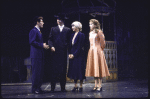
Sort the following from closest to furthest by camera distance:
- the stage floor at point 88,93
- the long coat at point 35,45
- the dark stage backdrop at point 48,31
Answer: the stage floor at point 88,93 < the long coat at point 35,45 < the dark stage backdrop at point 48,31

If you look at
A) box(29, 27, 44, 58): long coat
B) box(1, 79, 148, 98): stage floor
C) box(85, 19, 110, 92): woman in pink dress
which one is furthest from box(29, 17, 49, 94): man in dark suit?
box(85, 19, 110, 92): woman in pink dress

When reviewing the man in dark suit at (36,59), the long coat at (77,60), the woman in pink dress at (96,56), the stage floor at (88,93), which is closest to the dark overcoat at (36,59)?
the man in dark suit at (36,59)

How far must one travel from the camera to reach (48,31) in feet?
28.8

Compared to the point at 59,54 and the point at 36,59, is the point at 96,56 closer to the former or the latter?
the point at 59,54

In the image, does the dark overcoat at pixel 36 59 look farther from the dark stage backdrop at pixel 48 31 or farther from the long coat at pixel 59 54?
the dark stage backdrop at pixel 48 31

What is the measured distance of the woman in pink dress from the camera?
5928 mm

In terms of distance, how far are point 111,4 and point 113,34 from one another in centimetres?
140

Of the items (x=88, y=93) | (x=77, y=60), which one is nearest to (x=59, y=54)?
(x=77, y=60)

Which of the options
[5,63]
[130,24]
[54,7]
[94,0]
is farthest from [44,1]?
[130,24]

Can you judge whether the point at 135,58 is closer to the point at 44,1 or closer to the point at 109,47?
the point at 109,47

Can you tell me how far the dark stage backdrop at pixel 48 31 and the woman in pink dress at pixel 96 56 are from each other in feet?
8.03

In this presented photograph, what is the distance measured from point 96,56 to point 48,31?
338 centimetres

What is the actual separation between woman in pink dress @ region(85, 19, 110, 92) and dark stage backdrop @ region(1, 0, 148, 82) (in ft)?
8.03

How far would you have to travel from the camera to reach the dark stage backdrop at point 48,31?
27.5 feet
